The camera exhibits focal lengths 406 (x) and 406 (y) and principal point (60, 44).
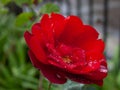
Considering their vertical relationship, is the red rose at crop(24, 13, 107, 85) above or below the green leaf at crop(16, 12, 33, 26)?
above

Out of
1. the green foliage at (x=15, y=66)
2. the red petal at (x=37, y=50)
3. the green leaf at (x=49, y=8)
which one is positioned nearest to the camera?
the red petal at (x=37, y=50)

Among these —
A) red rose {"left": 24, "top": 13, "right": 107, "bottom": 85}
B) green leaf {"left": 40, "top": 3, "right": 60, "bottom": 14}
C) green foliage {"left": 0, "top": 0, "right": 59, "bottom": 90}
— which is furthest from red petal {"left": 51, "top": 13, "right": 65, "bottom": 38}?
green foliage {"left": 0, "top": 0, "right": 59, "bottom": 90}

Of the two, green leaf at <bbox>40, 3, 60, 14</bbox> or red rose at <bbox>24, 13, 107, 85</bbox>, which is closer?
red rose at <bbox>24, 13, 107, 85</bbox>

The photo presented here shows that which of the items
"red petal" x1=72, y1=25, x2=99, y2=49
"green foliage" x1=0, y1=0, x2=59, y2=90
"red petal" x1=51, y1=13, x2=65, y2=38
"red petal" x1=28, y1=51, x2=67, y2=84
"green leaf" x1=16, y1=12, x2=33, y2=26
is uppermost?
"red petal" x1=51, y1=13, x2=65, y2=38

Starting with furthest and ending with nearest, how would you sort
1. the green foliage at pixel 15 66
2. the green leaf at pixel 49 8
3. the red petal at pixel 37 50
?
the green foliage at pixel 15 66, the green leaf at pixel 49 8, the red petal at pixel 37 50

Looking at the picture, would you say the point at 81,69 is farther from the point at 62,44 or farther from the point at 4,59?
the point at 4,59

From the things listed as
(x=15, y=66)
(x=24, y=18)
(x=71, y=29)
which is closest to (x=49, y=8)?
(x=24, y=18)

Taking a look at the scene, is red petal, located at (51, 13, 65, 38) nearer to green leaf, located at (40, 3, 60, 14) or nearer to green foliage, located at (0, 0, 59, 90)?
green leaf, located at (40, 3, 60, 14)

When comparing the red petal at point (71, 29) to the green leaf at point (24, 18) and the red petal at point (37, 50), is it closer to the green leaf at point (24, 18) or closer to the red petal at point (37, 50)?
the red petal at point (37, 50)

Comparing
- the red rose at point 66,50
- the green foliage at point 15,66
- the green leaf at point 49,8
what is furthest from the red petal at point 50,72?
the green foliage at point 15,66
